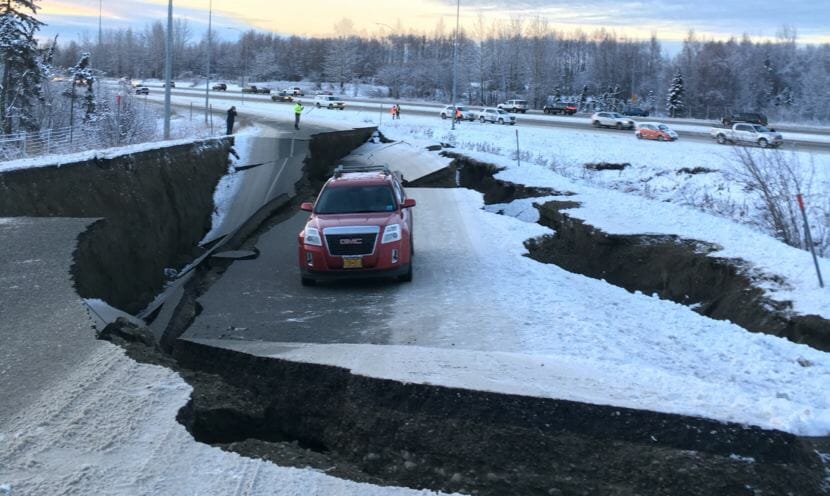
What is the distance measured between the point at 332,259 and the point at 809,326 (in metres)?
7.49

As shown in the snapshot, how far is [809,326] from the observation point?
34.1 ft

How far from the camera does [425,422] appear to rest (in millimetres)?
5844

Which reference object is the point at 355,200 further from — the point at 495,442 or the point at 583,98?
the point at 583,98

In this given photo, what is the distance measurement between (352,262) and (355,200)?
156cm

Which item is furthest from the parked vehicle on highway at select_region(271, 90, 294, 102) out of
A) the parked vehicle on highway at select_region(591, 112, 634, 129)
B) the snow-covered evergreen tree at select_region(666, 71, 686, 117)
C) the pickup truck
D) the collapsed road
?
the collapsed road

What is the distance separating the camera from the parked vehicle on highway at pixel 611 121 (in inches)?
2254

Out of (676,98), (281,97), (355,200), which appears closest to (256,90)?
(281,97)

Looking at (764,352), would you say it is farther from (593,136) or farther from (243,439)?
(593,136)

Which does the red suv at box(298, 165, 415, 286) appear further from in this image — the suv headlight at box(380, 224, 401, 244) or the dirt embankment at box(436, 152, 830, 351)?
the dirt embankment at box(436, 152, 830, 351)

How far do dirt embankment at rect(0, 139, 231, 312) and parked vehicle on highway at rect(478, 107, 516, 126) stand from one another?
1728 inches

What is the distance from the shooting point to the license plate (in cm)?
1143

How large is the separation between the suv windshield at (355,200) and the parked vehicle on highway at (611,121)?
4884 centimetres

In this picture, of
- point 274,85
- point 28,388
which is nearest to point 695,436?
point 28,388

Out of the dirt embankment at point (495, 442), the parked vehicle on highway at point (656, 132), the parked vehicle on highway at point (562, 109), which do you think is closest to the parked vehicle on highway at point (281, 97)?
the parked vehicle on highway at point (562, 109)
